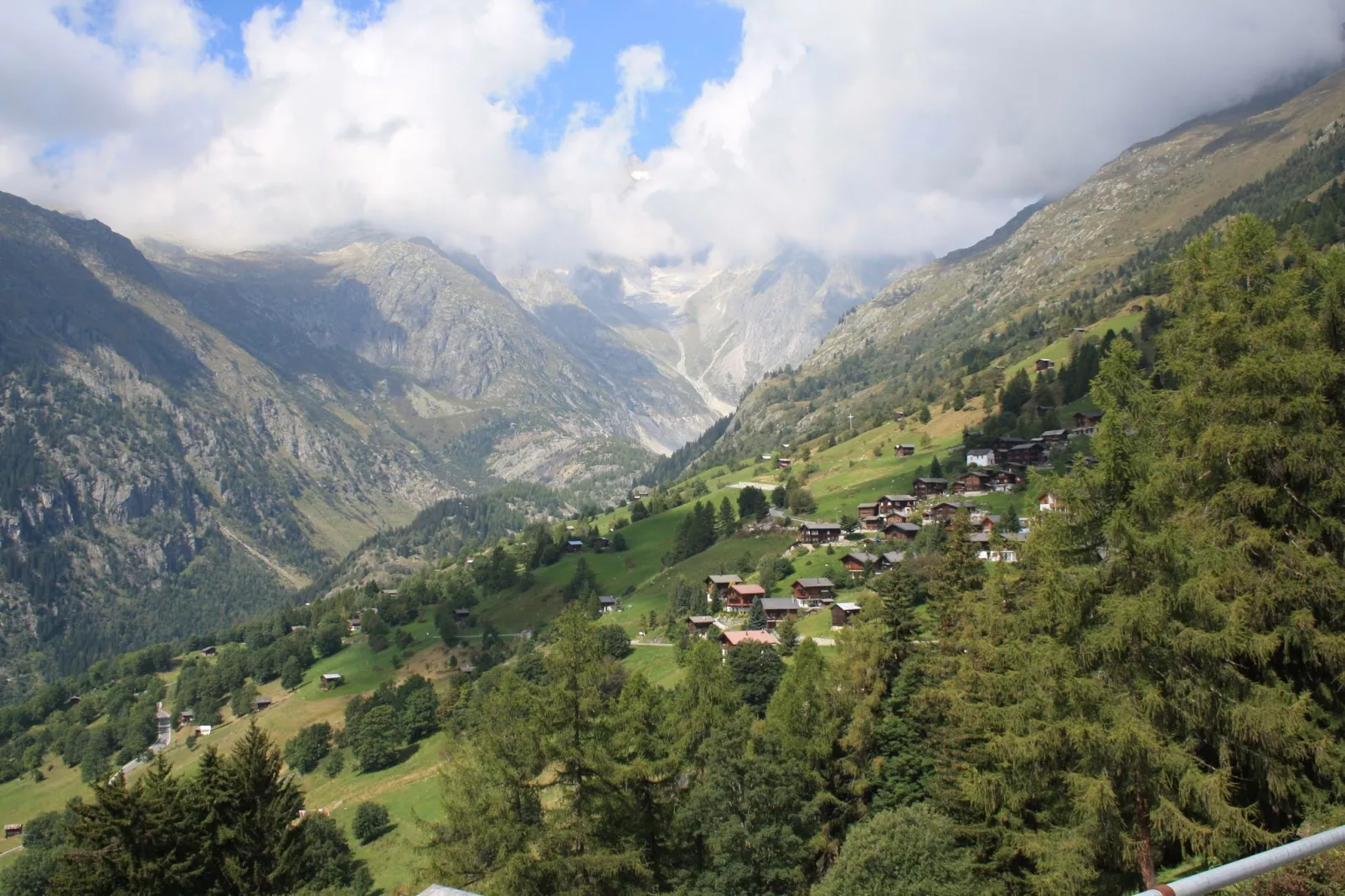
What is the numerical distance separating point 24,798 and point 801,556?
143378mm

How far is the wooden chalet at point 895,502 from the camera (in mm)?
128250

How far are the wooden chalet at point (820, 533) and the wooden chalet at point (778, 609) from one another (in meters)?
29.5

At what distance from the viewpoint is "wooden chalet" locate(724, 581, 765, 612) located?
109 meters

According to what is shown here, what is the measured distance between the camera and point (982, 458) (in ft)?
A: 456

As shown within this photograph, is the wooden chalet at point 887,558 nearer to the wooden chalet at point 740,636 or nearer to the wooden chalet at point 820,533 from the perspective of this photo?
the wooden chalet at point 740,636

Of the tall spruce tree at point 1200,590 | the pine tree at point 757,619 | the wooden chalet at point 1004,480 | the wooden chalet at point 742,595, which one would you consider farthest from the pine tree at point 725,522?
the tall spruce tree at point 1200,590

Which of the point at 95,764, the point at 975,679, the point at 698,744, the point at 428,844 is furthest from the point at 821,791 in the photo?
the point at 95,764

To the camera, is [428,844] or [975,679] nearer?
[975,679]

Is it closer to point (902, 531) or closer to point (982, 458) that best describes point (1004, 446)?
point (982, 458)

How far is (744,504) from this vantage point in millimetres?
160750

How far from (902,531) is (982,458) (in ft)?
118

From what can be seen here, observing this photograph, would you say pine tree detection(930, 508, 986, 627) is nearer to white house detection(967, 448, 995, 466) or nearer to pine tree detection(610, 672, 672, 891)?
pine tree detection(610, 672, 672, 891)

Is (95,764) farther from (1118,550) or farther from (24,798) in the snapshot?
(1118,550)

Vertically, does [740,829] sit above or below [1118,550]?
below
